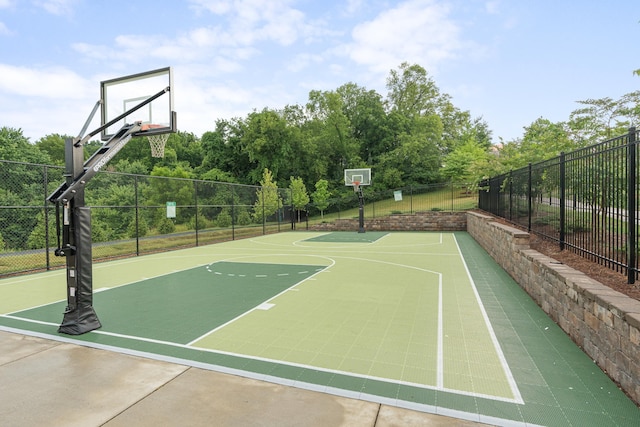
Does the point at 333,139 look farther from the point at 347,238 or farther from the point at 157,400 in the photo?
the point at 157,400

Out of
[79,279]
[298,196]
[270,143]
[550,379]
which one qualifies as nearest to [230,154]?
[270,143]

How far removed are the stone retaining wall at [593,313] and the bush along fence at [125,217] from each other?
11.5 m

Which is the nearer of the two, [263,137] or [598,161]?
[598,161]

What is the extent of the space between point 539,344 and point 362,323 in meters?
2.11

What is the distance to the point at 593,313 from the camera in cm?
355

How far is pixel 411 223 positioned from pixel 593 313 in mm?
19348

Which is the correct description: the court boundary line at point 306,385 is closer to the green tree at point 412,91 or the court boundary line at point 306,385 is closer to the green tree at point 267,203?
the green tree at point 267,203

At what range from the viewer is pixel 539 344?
417 centimetres

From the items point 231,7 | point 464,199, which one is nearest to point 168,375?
point 231,7

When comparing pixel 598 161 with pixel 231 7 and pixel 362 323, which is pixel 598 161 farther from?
pixel 231 7

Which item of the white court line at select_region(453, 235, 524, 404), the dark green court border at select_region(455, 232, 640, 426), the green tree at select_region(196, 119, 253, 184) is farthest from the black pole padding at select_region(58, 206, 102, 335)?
the green tree at select_region(196, 119, 253, 184)

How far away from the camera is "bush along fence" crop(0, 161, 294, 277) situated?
13344 millimetres

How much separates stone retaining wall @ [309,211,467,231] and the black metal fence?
41.6 feet

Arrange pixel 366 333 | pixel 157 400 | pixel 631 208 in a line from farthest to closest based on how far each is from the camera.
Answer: pixel 366 333
pixel 631 208
pixel 157 400
